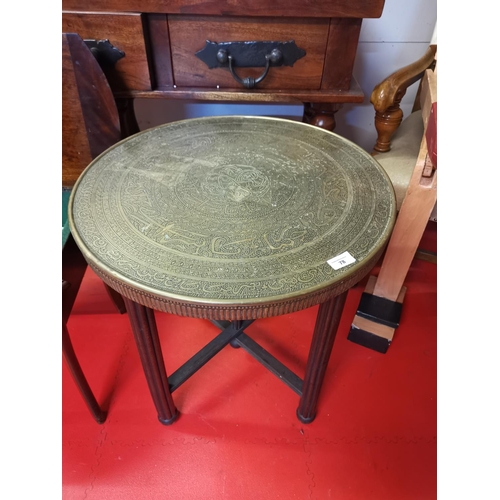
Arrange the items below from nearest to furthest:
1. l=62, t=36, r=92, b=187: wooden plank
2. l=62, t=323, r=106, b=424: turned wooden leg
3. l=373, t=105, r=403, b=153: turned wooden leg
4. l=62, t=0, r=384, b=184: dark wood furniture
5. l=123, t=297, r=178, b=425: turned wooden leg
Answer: l=123, t=297, r=178, b=425: turned wooden leg < l=62, t=323, r=106, b=424: turned wooden leg < l=62, t=0, r=384, b=184: dark wood furniture < l=62, t=36, r=92, b=187: wooden plank < l=373, t=105, r=403, b=153: turned wooden leg

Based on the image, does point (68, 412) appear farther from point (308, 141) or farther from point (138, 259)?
point (308, 141)

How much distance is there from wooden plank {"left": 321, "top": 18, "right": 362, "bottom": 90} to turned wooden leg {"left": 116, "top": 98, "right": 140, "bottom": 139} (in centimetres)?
74

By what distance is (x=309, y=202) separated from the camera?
38.6 inches

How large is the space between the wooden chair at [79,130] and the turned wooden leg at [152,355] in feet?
0.74

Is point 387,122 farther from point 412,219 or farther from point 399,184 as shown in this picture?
point 412,219

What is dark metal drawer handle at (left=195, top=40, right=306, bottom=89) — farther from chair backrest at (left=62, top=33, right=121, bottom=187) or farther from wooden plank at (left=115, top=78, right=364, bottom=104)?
chair backrest at (left=62, top=33, right=121, bottom=187)

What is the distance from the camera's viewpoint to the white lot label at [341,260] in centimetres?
81

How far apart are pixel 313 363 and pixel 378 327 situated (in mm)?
552

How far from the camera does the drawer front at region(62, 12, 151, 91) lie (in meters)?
1.25

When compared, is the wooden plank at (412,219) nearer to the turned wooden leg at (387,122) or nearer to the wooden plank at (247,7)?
the turned wooden leg at (387,122)

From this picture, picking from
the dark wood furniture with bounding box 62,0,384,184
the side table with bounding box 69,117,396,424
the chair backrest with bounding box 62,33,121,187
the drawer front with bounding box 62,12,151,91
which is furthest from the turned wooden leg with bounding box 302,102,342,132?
the chair backrest with bounding box 62,33,121,187

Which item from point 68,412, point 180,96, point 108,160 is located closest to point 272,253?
point 108,160

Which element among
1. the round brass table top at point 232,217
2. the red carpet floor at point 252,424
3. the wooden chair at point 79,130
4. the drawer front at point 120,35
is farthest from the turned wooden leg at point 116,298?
the drawer front at point 120,35

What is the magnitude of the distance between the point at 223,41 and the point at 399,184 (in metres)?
0.77
